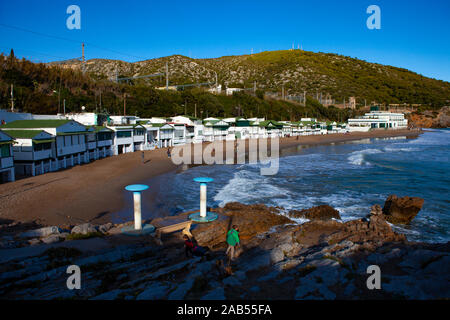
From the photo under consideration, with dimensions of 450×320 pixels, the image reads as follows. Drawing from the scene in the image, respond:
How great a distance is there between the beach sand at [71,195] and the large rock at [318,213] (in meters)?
10.3

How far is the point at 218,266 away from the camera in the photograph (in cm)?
899

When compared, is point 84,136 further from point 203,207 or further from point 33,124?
point 203,207

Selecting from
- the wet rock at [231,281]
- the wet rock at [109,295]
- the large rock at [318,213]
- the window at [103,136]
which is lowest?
the large rock at [318,213]

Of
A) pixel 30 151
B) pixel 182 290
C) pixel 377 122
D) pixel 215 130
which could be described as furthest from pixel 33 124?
pixel 377 122

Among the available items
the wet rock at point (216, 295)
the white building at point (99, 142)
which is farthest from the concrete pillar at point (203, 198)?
the white building at point (99, 142)

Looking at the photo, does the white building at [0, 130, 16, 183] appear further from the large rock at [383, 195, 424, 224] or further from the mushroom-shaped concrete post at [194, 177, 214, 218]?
the large rock at [383, 195, 424, 224]

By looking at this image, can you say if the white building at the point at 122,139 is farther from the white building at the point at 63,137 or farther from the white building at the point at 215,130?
the white building at the point at 215,130

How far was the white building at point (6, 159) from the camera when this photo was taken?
810 inches

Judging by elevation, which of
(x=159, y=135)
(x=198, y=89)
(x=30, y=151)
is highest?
(x=198, y=89)

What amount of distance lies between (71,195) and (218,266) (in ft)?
47.8

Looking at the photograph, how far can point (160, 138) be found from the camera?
1863 inches

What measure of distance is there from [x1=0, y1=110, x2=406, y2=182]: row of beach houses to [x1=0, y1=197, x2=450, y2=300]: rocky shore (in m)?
12.9

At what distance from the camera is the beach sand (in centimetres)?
1580

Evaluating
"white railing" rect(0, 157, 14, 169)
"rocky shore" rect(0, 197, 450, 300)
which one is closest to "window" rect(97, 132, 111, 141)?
"white railing" rect(0, 157, 14, 169)
